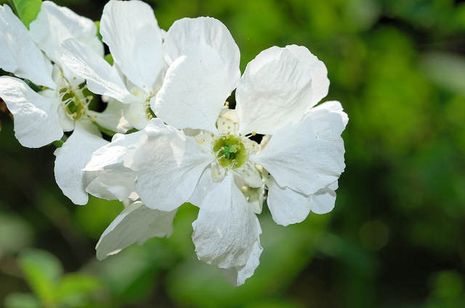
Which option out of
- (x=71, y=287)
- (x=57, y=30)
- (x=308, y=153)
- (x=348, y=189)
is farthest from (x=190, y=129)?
(x=348, y=189)

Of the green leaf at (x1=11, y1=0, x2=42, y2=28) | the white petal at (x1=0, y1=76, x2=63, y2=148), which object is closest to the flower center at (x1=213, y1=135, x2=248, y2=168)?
the white petal at (x1=0, y1=76, x2=63, y2=148)

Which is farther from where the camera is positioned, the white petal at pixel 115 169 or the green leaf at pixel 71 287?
the green leaf at pixel 71 287

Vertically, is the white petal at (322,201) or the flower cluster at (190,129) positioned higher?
the flower cluster at (190,129)

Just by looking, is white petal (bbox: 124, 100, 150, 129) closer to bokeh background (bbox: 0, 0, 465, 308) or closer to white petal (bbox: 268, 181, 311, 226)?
white petal (bbox: 268, 181, 311, 226)

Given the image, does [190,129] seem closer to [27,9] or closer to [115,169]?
[115,169]

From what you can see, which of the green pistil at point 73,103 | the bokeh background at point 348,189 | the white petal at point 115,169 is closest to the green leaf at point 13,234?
the bokeh background at point 348,189

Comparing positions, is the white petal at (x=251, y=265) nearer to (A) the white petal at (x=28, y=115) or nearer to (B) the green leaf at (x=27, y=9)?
(A) the white petal at (x=28, y=115)

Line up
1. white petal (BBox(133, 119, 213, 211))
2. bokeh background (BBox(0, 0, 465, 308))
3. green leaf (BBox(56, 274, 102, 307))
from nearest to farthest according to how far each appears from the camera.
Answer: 1. white petal (BBox(133, 119, 213, 211))
2. green leaf (BBox(56, 274, 102, 307))
3. bokeh background (BBox(0, 0, 465, 308))

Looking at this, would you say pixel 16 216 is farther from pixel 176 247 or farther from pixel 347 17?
pixel 347 17
